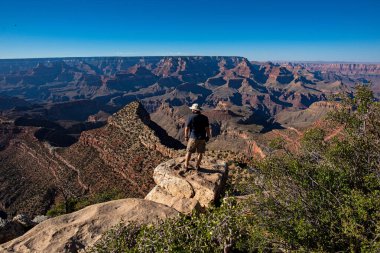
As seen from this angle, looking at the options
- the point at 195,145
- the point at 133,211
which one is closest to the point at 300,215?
the point at 195,145

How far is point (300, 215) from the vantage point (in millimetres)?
12789

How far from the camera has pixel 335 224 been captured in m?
12.7

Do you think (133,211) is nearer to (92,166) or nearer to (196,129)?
(196,129)

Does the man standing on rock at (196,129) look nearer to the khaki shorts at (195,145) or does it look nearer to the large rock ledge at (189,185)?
the khaki shorts at (195,145)

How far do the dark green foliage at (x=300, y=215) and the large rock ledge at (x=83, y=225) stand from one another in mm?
3106

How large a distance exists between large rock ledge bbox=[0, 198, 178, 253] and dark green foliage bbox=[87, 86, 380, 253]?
3.11 metres

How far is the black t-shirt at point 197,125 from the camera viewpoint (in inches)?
719

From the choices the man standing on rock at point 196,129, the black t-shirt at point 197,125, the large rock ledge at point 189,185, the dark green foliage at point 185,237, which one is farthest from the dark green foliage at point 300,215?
the black t-shirt at point 197,125

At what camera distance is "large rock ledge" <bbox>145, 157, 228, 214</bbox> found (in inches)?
724

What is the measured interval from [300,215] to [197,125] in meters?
7.94

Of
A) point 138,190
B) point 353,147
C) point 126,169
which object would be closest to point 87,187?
point 126,169

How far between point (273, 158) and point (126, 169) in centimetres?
4825

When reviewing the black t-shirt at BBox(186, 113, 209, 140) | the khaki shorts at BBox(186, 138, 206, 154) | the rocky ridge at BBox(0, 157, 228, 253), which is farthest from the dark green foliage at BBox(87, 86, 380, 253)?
the black t-shirt at BBox(186, 113, 209, 140)

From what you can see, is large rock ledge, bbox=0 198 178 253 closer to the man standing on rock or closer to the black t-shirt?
the man standing on rock
